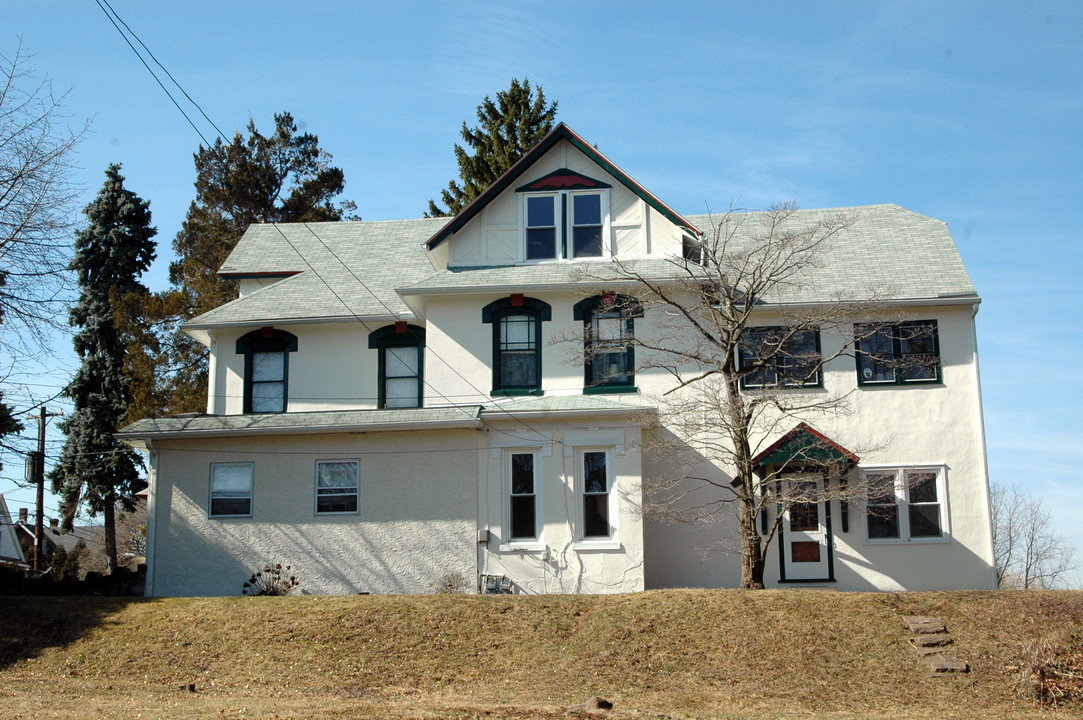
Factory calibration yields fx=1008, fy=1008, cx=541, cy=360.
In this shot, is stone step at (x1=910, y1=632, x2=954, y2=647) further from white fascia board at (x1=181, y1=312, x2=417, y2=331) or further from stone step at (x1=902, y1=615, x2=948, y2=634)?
white fascia board at (x1=181, y1=312, x2=417, y2=331)

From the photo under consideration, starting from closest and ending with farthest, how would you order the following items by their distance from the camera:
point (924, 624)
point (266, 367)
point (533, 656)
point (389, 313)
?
1. point (533, 656)
2. point (924, 624)
3. point (389, 313)
4. point (266, 367)

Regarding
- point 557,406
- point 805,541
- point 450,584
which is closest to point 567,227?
point 557,406

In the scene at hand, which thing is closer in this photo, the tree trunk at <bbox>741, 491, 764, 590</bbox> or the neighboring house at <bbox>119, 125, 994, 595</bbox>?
the tree trunk at <bbox>741, 491, 764, 590</bbox>

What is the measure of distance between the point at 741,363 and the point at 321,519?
9406 mm

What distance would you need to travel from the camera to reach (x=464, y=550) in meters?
19.7

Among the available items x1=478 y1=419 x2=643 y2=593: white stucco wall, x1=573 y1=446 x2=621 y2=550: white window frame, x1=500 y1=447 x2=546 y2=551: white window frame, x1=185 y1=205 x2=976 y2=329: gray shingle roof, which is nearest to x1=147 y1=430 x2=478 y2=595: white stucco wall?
x1=478 y1=419 x2=643 y2=593: white stucco wall

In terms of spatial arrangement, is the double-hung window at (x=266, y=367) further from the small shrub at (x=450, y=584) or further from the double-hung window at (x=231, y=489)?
the small shrub at (x=450, y=584)

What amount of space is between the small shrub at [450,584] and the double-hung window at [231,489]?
13.6ft

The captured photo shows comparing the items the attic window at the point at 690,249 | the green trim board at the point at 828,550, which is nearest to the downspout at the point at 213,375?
the attic window at the point at 690,249

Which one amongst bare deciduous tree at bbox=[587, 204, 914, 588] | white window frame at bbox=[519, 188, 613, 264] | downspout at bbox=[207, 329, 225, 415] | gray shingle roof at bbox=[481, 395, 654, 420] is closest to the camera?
bare deciduous tree at bbox=[587, 204, 914, 588]

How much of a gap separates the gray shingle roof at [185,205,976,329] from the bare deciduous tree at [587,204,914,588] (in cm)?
60

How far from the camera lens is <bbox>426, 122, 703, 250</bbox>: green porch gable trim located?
2159 centimetres

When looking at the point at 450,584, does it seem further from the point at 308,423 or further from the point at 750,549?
the point at 750,549

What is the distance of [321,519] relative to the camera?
20.2m
